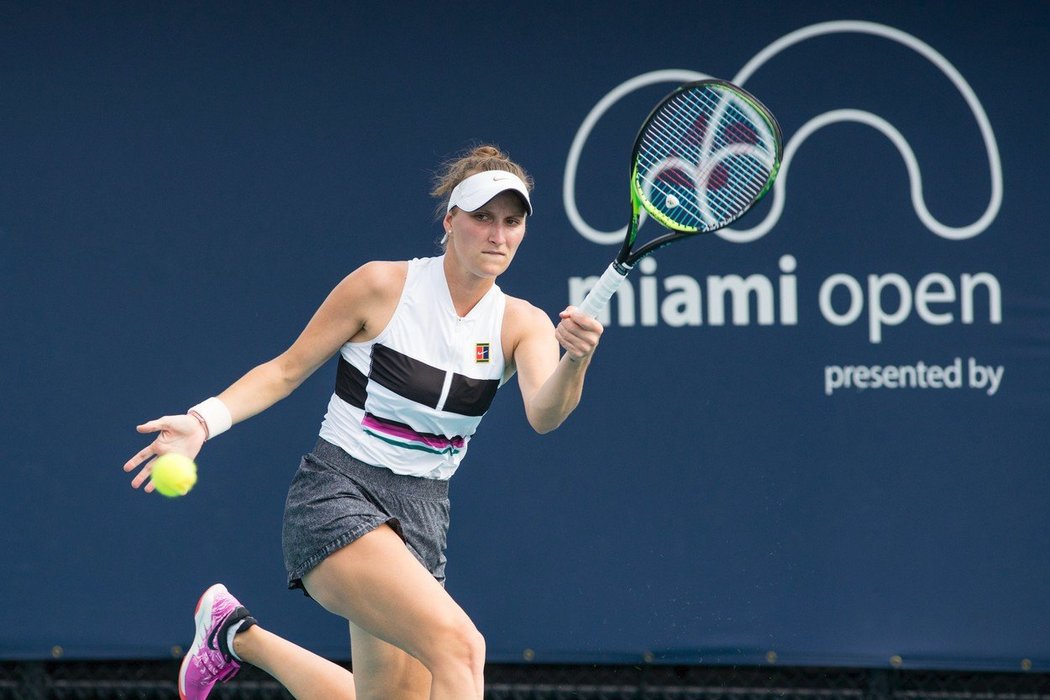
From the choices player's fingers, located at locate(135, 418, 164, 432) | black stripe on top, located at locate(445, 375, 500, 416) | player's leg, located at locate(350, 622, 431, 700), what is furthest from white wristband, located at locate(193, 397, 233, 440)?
player's leg, located at locate(350, 622, 431, 700)

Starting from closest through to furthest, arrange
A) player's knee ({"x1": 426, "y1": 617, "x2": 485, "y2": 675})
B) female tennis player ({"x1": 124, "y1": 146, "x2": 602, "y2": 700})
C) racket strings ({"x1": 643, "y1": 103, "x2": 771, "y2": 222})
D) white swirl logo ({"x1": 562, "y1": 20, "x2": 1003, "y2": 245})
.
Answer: player's knee ({"x1": 426, "y1": 617, "x2": 485, "y2": 675}) < female tennis player ({"x1": 124, "y1": 146, "x2": 602, "y2": 700}) < racket strings ({"x1": 643, "y1": 103, "x2": 771, "y2": 222}) < white swirl logo ({"x1": 562, "y1": 20, "x2": 1003, "y2": 245})

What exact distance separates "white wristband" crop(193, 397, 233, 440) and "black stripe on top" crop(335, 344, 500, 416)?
32cm

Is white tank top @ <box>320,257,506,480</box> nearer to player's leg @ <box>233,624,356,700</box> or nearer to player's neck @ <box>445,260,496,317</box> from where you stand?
player's neck @ <box>445,260,496,317</box>

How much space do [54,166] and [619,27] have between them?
6.22ft

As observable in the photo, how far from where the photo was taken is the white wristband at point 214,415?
3449 millimetres

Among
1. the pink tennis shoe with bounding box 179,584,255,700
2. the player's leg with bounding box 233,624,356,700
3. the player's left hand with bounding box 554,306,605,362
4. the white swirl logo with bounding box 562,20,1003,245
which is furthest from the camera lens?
the white swirl logo with bounding box 562,20,1003,245

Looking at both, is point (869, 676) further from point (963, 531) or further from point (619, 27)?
point (619, 27)

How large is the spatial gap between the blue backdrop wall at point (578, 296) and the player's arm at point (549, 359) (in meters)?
1.21

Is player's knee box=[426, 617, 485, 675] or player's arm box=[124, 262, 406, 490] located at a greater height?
player's arm box=[124, 262, 406, 490]

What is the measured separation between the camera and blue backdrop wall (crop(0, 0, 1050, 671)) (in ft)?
15.6

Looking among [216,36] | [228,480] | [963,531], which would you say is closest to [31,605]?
[228,480]

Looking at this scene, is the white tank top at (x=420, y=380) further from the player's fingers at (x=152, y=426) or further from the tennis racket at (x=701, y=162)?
the player's fingers at (x=152, y=426)

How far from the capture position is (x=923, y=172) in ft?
15.6

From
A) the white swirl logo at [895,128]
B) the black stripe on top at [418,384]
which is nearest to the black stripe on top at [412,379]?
the black stripe on top at [418,384]
